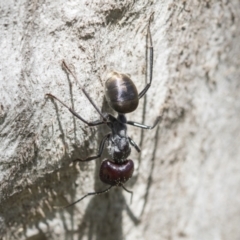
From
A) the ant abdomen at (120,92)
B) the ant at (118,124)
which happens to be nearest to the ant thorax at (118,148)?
the ant at (118,124)

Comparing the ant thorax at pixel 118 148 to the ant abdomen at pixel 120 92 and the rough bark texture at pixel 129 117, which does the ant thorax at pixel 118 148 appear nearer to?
the rough bark texture at pixel 129 117

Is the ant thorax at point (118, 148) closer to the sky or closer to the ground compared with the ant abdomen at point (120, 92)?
closer to the ground

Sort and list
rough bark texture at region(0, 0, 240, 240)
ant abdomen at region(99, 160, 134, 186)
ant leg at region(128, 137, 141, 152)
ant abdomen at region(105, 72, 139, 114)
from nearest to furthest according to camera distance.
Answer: rough bark texture at region(0, 0, 240, 240)
ant abdomen at region(105, 72, 139, 114)
ant abdomen at region(99, 160, 134, 186)
ant leg at region(128, 137, 141, 152)

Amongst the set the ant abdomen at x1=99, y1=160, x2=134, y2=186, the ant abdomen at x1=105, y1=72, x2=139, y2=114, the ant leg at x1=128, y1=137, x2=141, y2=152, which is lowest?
the ant abdomen at x1=99, y1=160, x2=134, y2=186

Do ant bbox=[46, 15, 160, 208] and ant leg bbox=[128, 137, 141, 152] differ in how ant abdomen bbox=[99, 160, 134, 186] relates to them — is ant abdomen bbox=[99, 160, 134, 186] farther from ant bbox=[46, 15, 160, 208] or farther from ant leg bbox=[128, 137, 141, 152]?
ant leg bbox=[128, 137, 141, 152]

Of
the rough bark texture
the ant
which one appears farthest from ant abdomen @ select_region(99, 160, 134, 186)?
the rough bark texture

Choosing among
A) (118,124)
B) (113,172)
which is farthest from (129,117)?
(113,172)

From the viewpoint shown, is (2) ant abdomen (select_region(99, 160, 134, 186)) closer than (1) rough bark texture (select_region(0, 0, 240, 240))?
No

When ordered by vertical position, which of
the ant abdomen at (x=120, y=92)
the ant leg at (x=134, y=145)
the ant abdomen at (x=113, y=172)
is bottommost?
the ant abdomen at (x=113, y=172)
